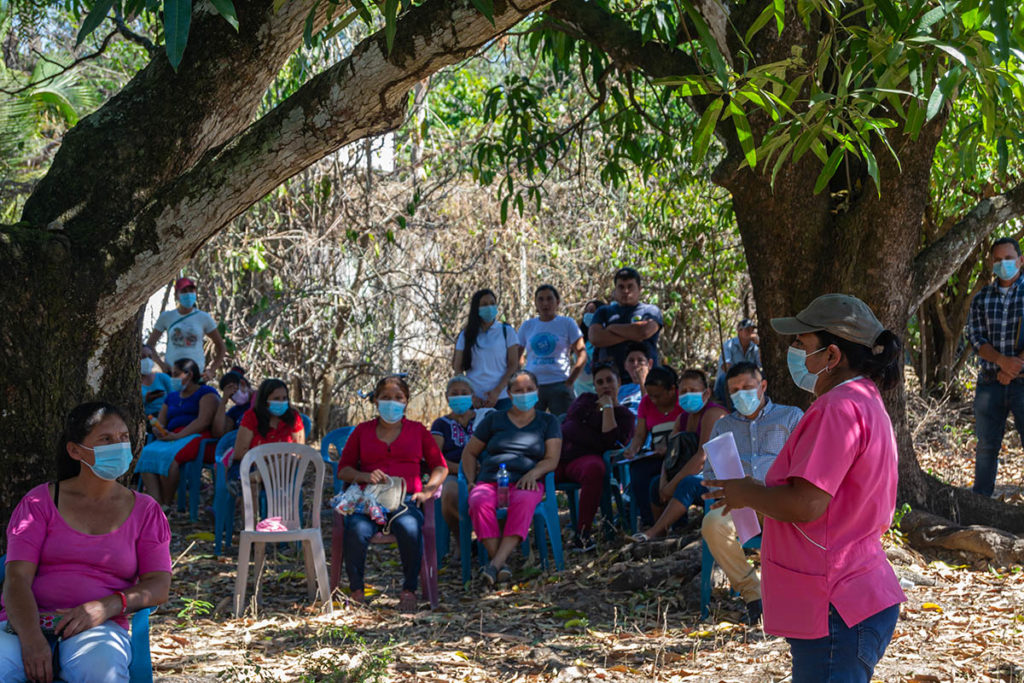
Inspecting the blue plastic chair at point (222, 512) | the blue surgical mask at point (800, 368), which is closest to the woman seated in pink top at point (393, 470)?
the blue plastic chair at point (222, 512)

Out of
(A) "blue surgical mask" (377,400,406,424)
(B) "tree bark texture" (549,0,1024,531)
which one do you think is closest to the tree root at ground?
(B) "tree bark texture" (549,0,1024,531)

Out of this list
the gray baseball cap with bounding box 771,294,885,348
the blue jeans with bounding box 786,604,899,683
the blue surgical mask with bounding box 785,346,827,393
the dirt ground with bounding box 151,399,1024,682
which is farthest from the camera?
the dirt ground with bounding box 151,399,1024,682

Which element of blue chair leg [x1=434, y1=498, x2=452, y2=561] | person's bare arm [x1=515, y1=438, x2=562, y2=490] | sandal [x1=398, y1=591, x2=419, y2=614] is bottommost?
sandal [x1=398, y1=591, x2=419, y2=614]

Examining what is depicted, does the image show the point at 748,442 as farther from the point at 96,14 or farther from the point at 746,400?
the point at 96,14

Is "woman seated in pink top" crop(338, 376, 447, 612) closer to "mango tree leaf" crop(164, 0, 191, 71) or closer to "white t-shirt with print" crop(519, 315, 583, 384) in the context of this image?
"white t-shirt with print" crop(519, 315, 583, 384)

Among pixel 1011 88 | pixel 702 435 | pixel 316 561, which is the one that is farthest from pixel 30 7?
pixel 1011 88

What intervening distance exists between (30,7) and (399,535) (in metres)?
3.87

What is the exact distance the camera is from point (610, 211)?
14305mm

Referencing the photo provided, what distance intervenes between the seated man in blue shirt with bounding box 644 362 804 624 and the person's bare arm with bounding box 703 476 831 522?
2577mm

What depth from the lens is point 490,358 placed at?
28.6 feet

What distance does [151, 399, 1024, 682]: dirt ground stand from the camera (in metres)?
4.68

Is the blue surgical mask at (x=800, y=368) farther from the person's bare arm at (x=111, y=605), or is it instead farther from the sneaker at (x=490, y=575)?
the sneaker at (x=490, y=575)

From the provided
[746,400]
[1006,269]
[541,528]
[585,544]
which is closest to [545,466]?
[541,528]

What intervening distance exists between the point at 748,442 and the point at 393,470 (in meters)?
2.14
